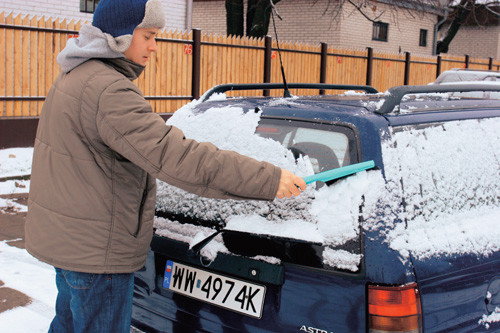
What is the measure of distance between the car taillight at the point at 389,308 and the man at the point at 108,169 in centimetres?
48

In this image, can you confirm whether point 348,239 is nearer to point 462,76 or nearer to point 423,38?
point 462,76

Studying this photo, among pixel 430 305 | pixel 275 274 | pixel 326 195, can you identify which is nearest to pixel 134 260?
pixel 275 274

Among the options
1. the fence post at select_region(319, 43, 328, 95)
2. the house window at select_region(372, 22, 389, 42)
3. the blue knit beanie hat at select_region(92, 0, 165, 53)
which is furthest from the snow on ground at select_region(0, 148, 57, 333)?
the house window at select_region(372, 22, 389, 42)

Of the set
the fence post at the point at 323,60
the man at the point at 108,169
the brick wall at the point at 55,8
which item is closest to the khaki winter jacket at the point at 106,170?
the man at the point at 108,169

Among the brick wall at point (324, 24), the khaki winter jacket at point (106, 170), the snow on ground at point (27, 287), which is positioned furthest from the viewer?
the brick wall at point (324, 24)

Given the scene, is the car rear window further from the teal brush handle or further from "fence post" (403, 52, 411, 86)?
"fence post" (403, 52, 411, 86)

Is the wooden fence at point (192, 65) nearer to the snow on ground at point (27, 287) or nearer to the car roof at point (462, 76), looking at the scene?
the snow on ground at point (27, 287)

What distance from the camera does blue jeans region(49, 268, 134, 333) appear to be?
2.09 metres

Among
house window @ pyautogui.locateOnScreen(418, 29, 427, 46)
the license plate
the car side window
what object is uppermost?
house window @ pyautogui.locateOnScreen(418, 29, 427, 46)

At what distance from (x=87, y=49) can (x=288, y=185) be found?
887 millimetres

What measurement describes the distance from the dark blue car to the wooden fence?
27.3 ft

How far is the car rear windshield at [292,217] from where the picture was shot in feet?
6.98

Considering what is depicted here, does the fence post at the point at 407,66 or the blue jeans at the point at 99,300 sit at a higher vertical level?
the fence post at the point at 407,66

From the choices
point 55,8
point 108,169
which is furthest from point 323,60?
point 108,169
